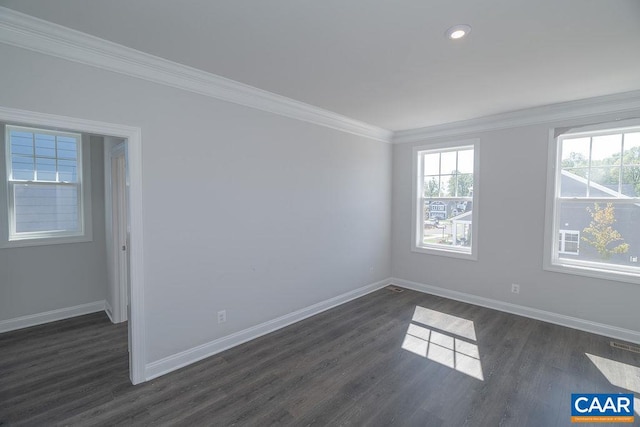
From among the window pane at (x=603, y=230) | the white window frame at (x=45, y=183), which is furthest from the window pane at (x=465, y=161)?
the white window frame at (x=45, y=183)

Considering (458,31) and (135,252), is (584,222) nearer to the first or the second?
(458,31)

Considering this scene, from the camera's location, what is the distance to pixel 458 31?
2002 mm

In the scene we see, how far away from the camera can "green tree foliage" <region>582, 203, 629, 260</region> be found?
11.0 ft

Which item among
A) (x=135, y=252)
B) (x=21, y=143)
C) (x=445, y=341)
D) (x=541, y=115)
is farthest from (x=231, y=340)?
(x=541, y=115)

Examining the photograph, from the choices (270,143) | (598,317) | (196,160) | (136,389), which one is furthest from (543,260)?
(136,389)

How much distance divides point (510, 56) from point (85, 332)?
507cm

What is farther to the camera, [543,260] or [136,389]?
[543,260]

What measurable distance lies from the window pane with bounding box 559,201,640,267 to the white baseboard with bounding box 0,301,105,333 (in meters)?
6.14

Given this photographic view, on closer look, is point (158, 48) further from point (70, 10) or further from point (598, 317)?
point (598, 317)

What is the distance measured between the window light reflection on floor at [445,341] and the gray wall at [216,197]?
4.06 feet

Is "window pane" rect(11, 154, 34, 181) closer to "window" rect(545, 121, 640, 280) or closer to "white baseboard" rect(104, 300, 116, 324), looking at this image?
"white baseboard" rect(104, 300, 116, 324)

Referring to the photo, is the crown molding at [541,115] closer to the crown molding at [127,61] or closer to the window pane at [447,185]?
the window pane at [447,185]

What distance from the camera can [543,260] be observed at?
146 inches

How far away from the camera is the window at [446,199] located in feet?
14.4
